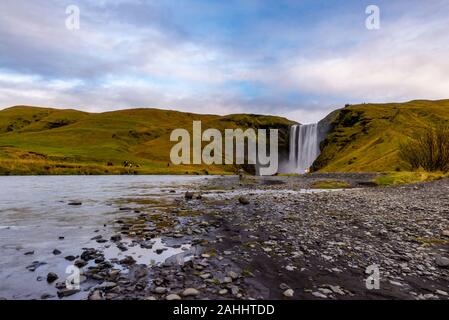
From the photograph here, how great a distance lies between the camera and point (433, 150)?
1941 inches

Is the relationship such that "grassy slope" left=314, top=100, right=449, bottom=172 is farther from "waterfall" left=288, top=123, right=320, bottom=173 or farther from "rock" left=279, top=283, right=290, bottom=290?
"rock" left=279, top=283, right=290, bottom=290

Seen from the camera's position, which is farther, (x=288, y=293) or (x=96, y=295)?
(x=288, y=293)

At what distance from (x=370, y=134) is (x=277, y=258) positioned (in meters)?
131

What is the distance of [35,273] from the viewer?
10.1 metres

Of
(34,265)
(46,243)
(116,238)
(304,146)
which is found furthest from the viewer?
(304,146)

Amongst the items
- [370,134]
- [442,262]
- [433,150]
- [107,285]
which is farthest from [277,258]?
[370,134]

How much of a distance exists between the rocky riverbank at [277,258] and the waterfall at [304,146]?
13706 cm

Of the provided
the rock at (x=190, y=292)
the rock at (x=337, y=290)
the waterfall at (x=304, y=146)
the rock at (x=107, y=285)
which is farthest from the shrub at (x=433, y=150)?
the waterfall at (x=304, y=146)

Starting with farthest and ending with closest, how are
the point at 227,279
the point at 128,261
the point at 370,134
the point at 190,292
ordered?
the point at 370,134
the point at 128,261
the point at 227,279
the point at 190,292

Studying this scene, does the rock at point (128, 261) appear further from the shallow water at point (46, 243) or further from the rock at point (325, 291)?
the rock at point (325, 291)

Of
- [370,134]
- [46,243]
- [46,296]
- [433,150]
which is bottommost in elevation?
[46,243]

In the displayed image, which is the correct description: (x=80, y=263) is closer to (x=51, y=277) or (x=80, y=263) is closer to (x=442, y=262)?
(x=51, y=277)

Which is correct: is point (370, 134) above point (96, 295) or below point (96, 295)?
above
